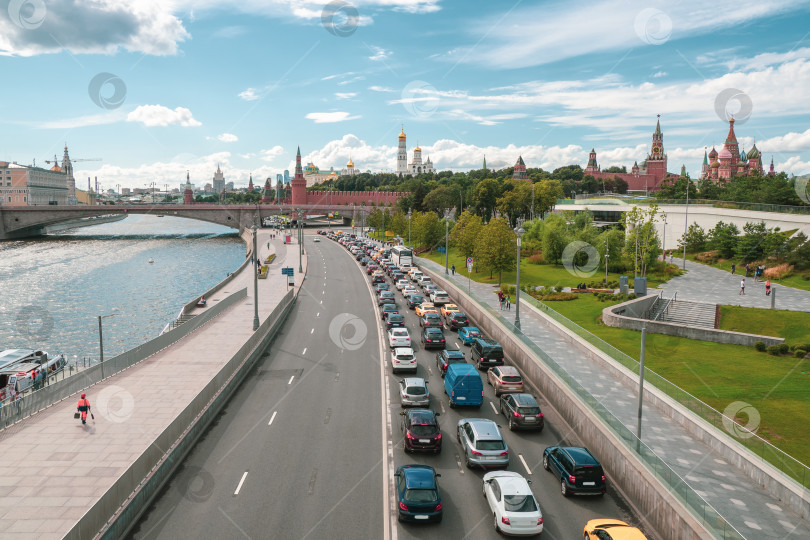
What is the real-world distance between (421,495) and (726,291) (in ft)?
112

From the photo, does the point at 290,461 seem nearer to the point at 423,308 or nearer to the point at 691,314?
the point at 423,308

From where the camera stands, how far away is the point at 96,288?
62406 millimetres

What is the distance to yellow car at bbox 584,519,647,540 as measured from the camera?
11.8m

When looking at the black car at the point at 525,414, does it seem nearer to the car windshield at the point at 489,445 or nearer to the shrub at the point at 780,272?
the car windshield at the point at 489,445

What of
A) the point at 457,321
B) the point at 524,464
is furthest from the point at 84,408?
the point at 457,321

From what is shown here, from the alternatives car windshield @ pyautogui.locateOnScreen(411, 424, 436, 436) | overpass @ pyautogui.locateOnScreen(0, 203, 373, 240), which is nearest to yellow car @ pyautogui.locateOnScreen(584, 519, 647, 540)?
car windshield @ pyautogui.locateOnScreen(411, 424, 436, 436)

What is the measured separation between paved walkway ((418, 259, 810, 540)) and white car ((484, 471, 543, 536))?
170 inches

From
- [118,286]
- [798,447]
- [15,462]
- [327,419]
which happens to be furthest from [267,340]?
[118,286]

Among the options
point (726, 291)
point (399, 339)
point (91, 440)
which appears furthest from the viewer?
point (726, 291)

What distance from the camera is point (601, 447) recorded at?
54.5ft

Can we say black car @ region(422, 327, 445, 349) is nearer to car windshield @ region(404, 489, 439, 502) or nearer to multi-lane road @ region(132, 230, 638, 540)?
multi-lane road @ region(132, 230, 638, 540)

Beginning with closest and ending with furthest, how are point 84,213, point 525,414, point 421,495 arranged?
1. point 421,495
2. point 525,414
3. point 84,213

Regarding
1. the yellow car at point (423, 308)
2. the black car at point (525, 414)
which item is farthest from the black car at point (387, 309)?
the black car at point (525, 414)

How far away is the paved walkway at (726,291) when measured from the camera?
34500mm
